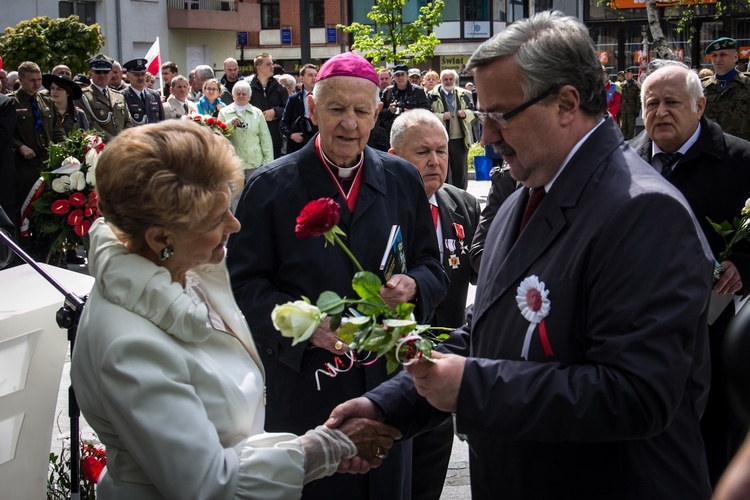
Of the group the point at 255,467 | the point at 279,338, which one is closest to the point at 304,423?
the point at 279,338

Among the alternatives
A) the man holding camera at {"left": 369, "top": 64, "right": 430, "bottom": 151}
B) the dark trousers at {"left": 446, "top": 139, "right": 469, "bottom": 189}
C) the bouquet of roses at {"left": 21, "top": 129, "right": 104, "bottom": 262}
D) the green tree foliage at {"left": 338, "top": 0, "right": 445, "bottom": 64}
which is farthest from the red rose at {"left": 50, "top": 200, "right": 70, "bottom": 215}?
the green tree foliage at {"left": 338, "top": 0, "right": 445, "bottom": 64}

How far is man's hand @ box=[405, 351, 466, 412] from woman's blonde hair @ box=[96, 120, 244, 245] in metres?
0.70

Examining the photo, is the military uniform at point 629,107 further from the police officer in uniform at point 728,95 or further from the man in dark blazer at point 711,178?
the man in dark blazer at point 711,178

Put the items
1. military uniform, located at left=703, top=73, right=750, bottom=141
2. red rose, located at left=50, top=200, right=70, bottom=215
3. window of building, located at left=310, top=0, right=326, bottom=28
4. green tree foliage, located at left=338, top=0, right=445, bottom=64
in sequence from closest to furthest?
red rose, located at left=50, top=200, right=70, bottom=215, military uniform, located at left=703, top=73, right=750, bottom=141, green tree foliage, located at left=338, top=0, right=445, bottom=64, window of building, located at left=310, top=0, right=326, bottom=28

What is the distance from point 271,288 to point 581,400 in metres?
1.62

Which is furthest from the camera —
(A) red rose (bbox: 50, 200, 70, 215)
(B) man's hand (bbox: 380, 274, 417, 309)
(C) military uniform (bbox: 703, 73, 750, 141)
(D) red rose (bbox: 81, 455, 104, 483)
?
(C) military uniform (bbox: 703, 73, 750, 141)

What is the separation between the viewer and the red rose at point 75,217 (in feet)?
16.5

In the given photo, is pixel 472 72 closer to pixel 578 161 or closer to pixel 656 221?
pixel 578 161

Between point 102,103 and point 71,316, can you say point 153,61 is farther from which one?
point 71,316

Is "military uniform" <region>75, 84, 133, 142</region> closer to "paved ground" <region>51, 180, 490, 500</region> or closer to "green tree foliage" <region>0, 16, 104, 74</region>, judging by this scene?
"paved ground" <region>51, 180, 490, 500</region>

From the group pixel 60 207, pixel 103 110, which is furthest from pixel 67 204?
pixel 103 110

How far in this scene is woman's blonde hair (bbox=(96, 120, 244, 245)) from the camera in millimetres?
2270

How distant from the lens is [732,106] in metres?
11.1

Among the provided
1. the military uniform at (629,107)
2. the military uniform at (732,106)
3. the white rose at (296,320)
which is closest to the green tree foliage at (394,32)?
the military uniform at (629,107)
